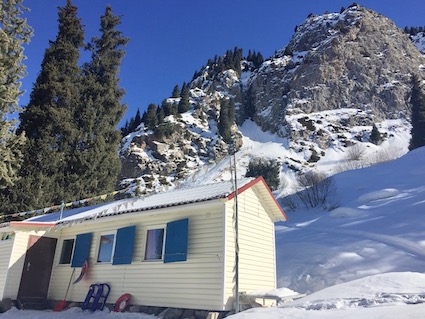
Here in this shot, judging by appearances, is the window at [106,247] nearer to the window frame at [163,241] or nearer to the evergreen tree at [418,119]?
the window frame at [163,241]

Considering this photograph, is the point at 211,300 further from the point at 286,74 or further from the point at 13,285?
the point at 286,74

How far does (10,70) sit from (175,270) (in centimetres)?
1032

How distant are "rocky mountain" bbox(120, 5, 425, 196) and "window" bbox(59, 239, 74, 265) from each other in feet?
121

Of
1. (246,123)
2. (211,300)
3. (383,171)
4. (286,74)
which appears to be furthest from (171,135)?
(211,300)

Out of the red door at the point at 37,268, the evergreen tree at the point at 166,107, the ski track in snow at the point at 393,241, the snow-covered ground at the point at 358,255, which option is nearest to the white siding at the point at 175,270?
the snow-covered ground at the point at 358,255

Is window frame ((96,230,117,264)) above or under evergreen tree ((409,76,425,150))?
under

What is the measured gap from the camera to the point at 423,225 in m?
16.0

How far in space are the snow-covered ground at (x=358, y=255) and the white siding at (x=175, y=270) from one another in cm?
82

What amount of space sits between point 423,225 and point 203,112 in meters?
62.1

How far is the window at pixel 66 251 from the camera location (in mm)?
13492

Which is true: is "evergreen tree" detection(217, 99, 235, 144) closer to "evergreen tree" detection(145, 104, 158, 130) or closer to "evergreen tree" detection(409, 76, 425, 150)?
"evergreen tree" detection(145, 104, 158, 130)

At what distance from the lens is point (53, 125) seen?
2159 cm

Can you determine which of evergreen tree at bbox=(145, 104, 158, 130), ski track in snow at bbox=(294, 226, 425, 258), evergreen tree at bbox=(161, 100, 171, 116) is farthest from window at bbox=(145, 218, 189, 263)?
evergreen tree at bbox=(161, 100, 171, 116)

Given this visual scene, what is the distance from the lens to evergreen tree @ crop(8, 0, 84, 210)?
19.5 meters
